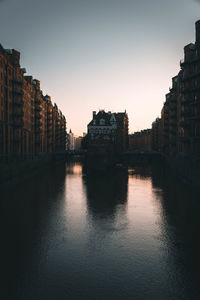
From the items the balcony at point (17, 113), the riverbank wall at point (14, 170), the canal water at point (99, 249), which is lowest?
the canal water at point (99, 249)

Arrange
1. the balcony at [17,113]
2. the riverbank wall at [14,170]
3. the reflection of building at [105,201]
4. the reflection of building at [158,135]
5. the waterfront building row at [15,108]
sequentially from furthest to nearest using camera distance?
the reflection of building at [158,135]
the balcony at [17,113]
the waterfront building row at [15,108]
the riverbank wall at [14,170]
the reflection of building at [105,201]

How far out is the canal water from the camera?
11.2 m

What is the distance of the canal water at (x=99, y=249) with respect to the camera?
11.2 m

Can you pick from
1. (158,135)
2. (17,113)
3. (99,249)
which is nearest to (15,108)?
(17,113)

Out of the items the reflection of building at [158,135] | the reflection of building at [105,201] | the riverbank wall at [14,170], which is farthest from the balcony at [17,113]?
the reflection of building at [158,135]

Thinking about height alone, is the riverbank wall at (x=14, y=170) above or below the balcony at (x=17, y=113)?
below

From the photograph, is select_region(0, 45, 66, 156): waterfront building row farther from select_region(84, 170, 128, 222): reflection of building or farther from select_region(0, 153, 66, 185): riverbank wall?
select_region(84, 170, 128, 222): reflection of building

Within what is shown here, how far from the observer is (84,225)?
20.3 meters

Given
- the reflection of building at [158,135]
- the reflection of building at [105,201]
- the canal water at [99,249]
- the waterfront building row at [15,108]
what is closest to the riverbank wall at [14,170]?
the waterfront building row at [15,108]

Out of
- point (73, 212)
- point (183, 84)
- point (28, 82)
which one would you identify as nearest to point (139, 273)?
point (73, 212)

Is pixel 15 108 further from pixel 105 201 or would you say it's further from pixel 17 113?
pixel 105 201

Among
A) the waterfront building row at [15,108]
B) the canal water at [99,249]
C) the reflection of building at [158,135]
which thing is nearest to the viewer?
the canal water at [99,249]

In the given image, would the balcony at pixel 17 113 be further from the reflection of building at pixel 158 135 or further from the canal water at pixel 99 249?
the reflection of building at pixel 158 135

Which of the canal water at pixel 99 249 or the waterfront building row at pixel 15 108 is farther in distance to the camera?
the waterfront building row at pixel 15 108
